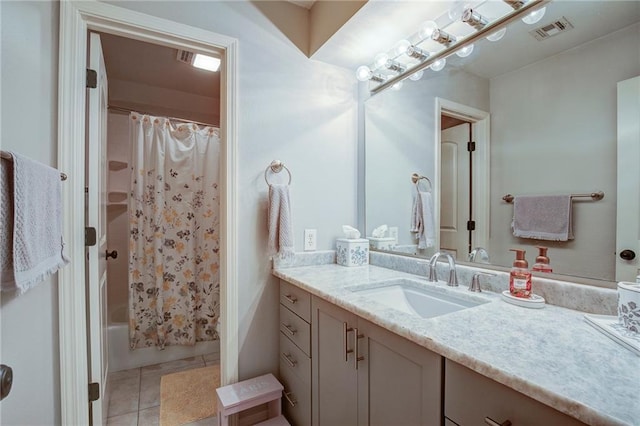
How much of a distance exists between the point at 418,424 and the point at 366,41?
175 cm

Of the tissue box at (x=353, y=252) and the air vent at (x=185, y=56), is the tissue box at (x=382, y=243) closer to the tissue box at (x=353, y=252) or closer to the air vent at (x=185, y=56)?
the tissue box at (x=353, y=252)

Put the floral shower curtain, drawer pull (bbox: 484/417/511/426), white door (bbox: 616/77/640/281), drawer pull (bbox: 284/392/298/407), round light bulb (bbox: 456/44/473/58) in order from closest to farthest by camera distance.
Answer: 1. drawer pull (bbox: 484/417/511/426)
2. white door (bbox: 616/77/640/281)
3. round light bulb (bbox: 456/44/473/58)
4. drawer pull (bbox: 284/392/298/407)
5. the floral shower curtain

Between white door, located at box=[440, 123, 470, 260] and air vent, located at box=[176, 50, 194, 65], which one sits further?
air vent, located at box=[176, 50, 194, 65]

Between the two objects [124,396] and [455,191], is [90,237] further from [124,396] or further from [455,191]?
[455,191]

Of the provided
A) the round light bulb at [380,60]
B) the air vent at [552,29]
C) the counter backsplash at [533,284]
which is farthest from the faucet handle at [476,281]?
the round light bulb at [380,60]

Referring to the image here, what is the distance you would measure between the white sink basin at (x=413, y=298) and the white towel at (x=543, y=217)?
13.9 inches

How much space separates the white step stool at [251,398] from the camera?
1348mm

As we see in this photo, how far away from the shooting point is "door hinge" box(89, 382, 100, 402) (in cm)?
138

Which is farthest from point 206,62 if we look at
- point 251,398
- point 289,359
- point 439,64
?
point 251,398

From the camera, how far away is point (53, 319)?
1.24m

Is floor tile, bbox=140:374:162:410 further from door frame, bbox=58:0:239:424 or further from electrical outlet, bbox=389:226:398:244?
electrical outlet, bbox=389:226:398:244

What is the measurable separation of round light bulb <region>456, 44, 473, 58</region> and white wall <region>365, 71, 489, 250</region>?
8cm

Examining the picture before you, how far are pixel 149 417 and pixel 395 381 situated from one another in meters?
1.64

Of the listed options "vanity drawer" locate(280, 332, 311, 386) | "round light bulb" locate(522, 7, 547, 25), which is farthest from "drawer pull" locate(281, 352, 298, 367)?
"round light bulb" locate(522, 7, 547, 25)
